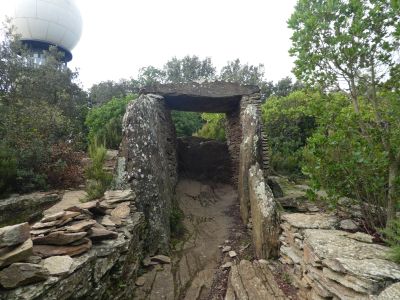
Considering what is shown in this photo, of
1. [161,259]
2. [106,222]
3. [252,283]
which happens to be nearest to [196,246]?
[161,259]

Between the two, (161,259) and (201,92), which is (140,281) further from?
(201,92)

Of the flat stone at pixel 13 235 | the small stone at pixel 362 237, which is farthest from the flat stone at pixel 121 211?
the small stone at pixel 362 237

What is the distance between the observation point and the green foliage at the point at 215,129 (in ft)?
36.7

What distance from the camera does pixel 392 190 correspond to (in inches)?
150

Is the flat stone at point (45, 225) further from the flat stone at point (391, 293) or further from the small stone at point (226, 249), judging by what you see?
the flat stone at point (391, 293)

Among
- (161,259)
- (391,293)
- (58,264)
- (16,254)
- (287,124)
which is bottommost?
(161,259)

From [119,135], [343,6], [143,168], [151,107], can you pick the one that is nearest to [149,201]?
[143,168]

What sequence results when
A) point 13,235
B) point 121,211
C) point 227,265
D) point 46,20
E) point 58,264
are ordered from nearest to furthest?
point 13,235, point 58,264, point 121,211, point 227,265, point 46,20

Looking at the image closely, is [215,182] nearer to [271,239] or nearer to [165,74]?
[271,239]

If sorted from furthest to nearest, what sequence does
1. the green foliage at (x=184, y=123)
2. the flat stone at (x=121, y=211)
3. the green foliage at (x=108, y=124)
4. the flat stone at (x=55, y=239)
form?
the green foliage at (x=184, y=123)
the green foliage at (x=108, y=124)
the flat stone at (x=121, y=211)
the flat stone at (x=55, y=239)

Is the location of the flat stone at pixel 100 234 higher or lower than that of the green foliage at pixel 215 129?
lower

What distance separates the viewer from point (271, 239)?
4.93 metres

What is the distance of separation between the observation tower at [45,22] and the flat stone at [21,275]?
839 inches

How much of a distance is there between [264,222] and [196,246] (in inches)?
61.4
